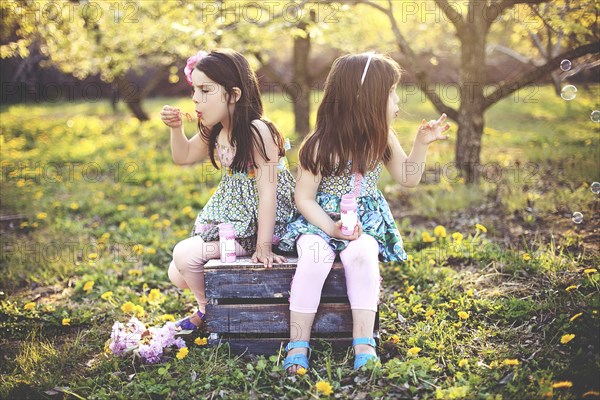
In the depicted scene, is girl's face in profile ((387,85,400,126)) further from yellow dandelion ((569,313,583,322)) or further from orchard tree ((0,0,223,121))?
orchard tree ((0,0,223,121))

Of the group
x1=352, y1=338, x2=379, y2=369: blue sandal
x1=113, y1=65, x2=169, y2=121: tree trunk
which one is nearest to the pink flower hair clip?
x1=352, y1=338, x2=379, y2=369: blue sandal

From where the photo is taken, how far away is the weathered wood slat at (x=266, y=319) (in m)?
2.57

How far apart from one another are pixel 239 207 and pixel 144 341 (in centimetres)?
78

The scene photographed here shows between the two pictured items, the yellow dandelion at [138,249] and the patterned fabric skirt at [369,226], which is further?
the yellow dandelion at [138,249]

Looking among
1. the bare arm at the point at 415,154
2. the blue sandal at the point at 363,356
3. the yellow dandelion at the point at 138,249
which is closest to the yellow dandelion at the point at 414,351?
the blue sandal at the point at 363,356

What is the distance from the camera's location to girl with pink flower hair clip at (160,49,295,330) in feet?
8.63

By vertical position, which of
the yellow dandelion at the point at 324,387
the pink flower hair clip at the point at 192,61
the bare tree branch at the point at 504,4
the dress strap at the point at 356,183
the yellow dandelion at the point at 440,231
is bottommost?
the yellow dandelion at the point at 324,387

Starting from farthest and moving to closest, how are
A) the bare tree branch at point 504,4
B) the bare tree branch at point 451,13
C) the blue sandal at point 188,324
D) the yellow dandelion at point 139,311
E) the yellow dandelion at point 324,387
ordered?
the bare tree branch at point 451,13, the bare tree branch at point 504,4, the yellow dandelion at point 139,311, the blue sandal at point 188,324, the yellow dandelion at point 324,387

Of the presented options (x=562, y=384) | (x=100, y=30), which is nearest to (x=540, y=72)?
(x=562, y=384)

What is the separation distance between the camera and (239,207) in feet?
9.05

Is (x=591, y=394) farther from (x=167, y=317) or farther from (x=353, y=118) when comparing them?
(x=167, y=317)

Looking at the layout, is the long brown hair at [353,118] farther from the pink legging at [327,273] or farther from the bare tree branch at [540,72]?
the bare tree branch at [540,72]

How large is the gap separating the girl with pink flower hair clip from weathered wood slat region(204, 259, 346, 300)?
6 centimetres

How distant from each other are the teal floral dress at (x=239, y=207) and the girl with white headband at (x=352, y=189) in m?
0.19
